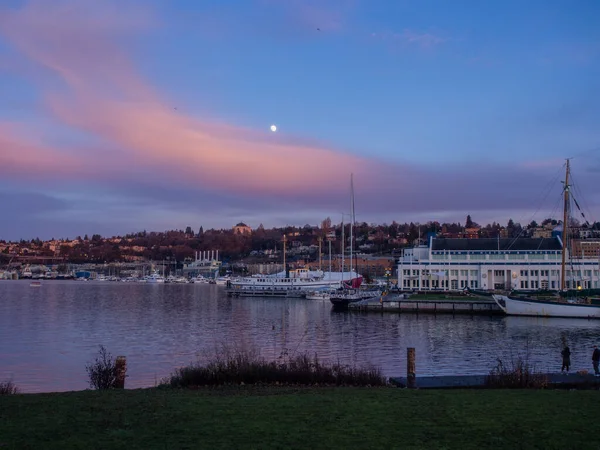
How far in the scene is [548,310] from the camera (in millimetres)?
63375

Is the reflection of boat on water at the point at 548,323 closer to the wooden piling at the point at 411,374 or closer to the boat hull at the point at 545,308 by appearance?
the boat hull at the point at 545,308

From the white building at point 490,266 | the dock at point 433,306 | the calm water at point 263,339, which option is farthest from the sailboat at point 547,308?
the white building at point 490,266

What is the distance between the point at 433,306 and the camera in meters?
70.1

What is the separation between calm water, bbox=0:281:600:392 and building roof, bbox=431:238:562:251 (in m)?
39.6

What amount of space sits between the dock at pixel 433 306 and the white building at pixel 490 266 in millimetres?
28119

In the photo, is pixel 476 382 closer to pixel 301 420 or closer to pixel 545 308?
pixel 301 420

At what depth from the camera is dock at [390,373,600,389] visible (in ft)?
62.6

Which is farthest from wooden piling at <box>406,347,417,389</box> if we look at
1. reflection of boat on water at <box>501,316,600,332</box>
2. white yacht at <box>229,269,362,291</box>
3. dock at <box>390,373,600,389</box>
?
white yacht at <box>229,269,362,291</box>

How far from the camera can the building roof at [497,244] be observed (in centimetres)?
9994

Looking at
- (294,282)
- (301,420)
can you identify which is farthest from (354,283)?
(301,420)

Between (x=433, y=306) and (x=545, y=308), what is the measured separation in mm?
12247

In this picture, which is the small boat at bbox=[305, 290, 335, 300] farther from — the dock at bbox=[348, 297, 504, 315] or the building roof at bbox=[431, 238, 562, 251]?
the dock at bbox=[348, 297, 504, 315]

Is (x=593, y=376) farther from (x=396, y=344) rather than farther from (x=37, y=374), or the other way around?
(x=37, y=374)

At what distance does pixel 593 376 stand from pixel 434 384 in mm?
5823
